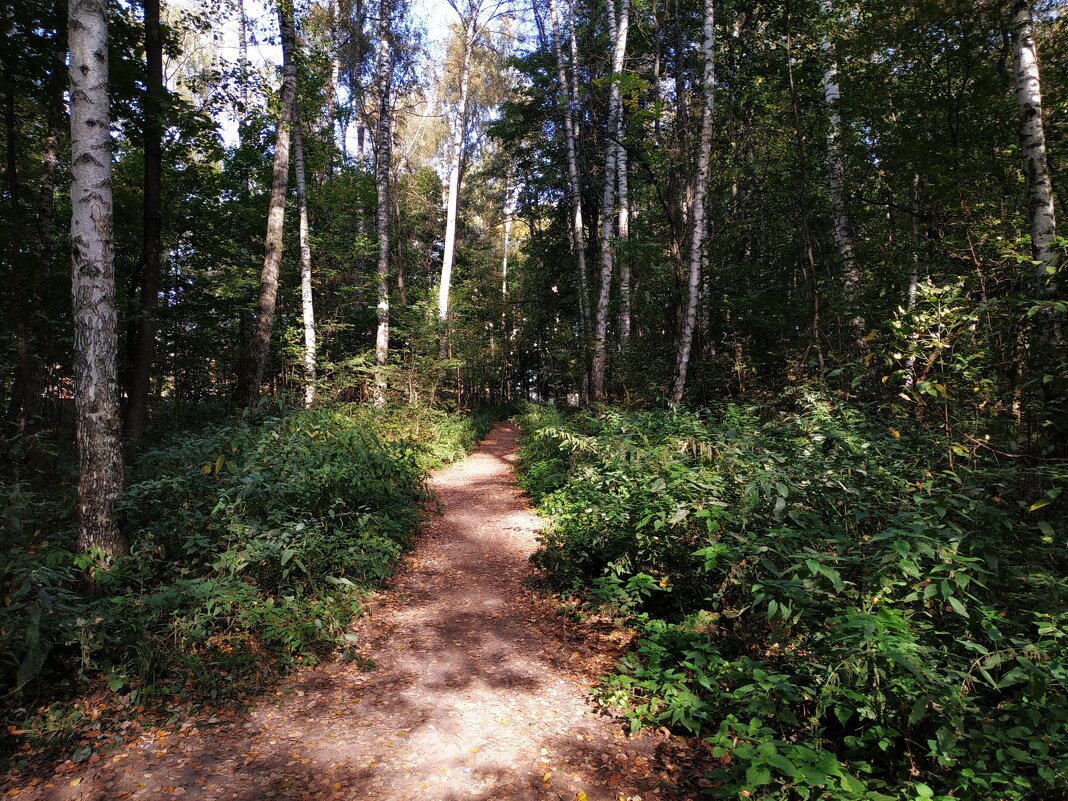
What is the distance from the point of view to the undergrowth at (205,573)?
3.43m

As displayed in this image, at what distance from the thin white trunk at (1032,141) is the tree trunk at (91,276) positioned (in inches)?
364

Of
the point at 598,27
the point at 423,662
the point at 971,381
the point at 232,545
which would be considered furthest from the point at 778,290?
the point at 598,27

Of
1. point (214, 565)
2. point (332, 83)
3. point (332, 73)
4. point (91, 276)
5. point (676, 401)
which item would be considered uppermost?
point (332, 83)

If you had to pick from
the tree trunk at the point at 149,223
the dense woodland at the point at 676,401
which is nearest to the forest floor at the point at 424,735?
the dense woodland at the point at 676,401

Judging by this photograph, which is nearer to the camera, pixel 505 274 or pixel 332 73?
pixel 332 73

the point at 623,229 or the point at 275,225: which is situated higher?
the point at 623,229

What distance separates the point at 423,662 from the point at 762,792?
2833mm

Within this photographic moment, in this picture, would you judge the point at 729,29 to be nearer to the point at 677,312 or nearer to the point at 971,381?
the point at 677,312

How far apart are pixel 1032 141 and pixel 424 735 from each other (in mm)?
8252

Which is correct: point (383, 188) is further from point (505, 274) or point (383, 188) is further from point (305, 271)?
point (505, 274)

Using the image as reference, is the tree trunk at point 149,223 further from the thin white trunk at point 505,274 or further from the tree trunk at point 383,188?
the thin white trunk at point 505,274

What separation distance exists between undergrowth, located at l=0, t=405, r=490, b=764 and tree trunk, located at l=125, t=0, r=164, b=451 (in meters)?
2.26

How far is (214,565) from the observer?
428cm

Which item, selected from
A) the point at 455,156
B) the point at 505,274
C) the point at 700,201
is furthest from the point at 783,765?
the point at 505,274
